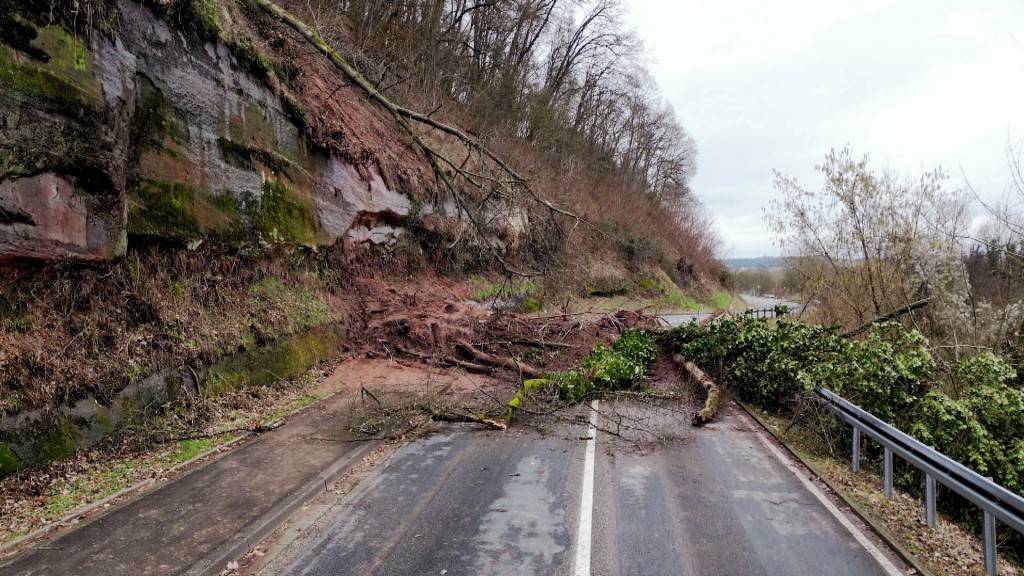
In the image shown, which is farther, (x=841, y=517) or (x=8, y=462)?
(x=841, y=517)

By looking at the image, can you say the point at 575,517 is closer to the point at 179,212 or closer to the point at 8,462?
the point at 8,462

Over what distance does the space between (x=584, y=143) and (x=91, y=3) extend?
35.0m

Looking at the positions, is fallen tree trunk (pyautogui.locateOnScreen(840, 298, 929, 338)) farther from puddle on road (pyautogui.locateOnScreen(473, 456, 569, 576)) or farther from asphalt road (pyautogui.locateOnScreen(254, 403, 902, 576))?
puddle on road (pyautogui.locateOnScreen(473, 456, 569, 576))

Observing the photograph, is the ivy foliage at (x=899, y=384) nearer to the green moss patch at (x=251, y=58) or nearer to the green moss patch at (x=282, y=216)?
the green moss patch at (x=282, y=216)

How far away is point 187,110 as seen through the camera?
390 inches

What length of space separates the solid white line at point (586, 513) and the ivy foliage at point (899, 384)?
3.95m

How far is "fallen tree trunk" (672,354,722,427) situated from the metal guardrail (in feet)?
6.98

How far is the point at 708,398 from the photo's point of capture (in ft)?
35.4

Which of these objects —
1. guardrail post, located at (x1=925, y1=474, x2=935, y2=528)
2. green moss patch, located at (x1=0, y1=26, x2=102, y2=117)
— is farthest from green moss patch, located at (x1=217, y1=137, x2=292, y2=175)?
guardrail post, located at (x1=925, y1=474, x2=935, y2=528)

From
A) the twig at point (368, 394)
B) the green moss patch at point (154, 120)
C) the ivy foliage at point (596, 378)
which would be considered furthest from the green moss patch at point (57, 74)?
the ivy foliage at point (596, 378)

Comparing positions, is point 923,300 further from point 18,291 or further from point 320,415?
point 18,291

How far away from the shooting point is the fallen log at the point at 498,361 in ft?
41.3

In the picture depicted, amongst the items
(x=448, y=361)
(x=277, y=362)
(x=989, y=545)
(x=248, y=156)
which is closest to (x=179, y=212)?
(x=248, y=156)

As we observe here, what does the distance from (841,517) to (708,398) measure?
474 centimetres
